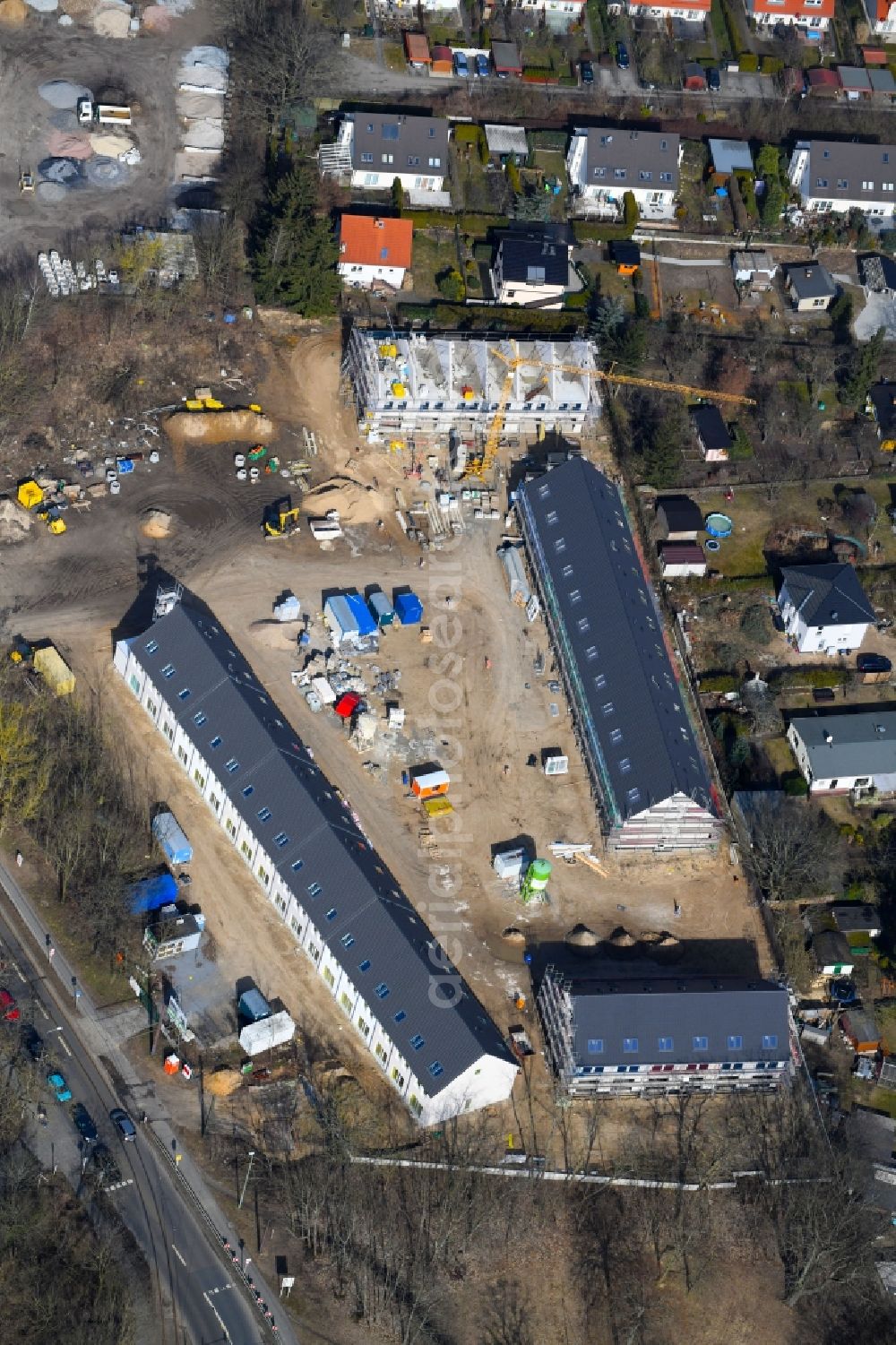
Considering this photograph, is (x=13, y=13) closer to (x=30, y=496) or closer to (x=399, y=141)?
(x=399, y=141)

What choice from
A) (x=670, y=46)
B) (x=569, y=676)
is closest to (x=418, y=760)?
(x=569, y=676)

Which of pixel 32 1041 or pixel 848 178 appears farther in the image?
pixel 848 178

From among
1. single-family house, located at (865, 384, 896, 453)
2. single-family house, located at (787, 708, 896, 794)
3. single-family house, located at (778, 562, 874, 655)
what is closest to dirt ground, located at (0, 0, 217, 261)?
single-family house, located at (865, 384, 896, 453)

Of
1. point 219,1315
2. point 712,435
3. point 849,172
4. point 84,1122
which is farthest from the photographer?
point 849,172

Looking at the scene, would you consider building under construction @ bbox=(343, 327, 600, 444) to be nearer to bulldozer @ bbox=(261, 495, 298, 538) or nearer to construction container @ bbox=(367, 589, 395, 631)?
bulldozer @ bbox=(261, 495, 298, 538)

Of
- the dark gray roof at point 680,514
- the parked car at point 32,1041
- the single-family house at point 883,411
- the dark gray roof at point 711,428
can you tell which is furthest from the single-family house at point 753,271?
the parked car at point 32,1041

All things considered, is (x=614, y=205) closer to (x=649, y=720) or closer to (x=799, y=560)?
(x=799, y=560)

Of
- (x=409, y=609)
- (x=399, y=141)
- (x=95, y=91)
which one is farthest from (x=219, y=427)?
(x=95, y=91)
